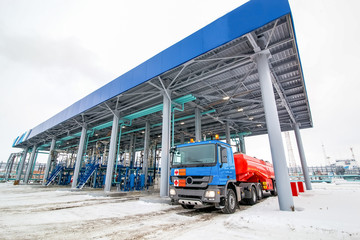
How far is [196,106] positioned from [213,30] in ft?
24.3

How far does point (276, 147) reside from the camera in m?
7.21

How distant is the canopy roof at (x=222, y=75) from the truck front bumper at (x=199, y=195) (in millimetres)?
6712

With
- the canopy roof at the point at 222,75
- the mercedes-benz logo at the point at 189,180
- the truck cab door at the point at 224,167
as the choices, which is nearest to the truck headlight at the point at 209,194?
the truck cab door at the point at 224,167

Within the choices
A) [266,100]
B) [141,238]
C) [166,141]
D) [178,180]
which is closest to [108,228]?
[141,238]

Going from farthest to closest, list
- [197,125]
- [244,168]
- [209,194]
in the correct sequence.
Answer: [197,125]
[244,168]
[209,194]

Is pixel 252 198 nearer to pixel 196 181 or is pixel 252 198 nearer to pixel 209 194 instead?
pixel 209 194

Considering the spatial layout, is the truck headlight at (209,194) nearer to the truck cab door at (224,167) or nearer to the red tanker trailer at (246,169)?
the truck cab door at (224,167)

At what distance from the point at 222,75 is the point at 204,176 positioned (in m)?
7.70

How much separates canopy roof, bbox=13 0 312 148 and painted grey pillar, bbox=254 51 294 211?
153cm

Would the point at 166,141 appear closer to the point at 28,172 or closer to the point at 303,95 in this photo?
the point at 303,95

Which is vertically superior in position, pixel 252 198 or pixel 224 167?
pixel 224 167

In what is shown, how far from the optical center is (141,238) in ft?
12.6

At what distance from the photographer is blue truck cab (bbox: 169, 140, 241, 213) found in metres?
6.17

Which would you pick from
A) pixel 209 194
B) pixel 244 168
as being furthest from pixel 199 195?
Result: pixel 244 168
